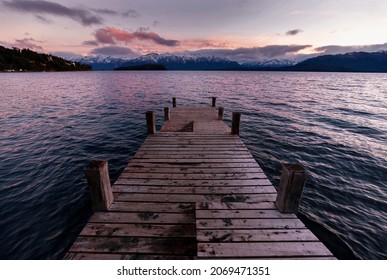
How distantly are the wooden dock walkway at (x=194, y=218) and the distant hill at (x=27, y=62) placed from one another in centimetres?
18502

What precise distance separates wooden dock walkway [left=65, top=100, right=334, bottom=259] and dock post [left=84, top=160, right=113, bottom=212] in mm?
218

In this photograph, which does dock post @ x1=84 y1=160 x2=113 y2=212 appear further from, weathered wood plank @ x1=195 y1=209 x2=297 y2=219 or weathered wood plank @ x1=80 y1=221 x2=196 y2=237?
weathered wood plank @ x1=195 y1=209 x2=297 y2=219

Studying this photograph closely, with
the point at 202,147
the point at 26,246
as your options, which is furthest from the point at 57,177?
the point at 202,147

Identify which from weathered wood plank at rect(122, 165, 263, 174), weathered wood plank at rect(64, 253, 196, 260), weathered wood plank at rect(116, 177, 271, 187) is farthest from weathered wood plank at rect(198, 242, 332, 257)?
weathered wood plank at rect(122, 165, 263, 174)

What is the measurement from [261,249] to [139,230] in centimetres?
247

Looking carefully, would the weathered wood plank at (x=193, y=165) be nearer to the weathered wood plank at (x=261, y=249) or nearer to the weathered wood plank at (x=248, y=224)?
the weathered wood plank at (x=248, y=224)

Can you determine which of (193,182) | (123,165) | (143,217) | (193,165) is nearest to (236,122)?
(193,165)

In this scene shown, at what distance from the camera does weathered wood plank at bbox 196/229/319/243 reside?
3607 mm

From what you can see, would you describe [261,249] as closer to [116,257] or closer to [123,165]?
[116,257]

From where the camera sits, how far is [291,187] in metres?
4.22

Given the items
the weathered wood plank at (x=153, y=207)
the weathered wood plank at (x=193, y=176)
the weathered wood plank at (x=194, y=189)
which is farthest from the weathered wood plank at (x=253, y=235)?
the weathered wood plank at (x=193, y=176)

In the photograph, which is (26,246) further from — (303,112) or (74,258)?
(303,112)

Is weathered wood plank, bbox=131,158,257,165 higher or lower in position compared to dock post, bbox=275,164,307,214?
lower
